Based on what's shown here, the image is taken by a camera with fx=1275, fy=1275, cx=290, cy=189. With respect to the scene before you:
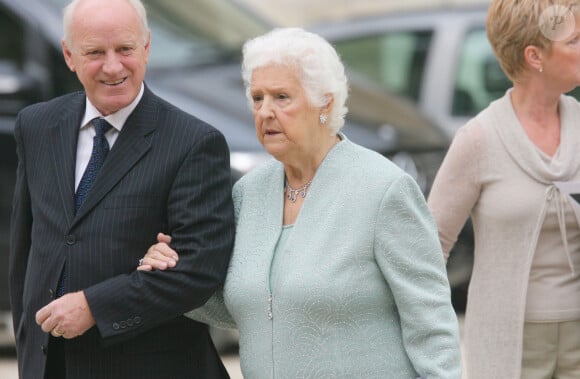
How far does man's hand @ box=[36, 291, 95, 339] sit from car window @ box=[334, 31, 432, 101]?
539 cm

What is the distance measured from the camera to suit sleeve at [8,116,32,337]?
3.48m

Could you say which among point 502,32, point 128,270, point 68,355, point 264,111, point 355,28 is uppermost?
point 355,28

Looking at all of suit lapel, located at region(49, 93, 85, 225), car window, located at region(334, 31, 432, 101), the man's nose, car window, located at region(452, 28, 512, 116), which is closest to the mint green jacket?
suit lapel, located at region(49, 93, 85, 225)

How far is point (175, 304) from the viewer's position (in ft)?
10.5

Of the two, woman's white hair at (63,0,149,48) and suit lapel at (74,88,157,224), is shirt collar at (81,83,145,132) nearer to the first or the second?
suit lapel at (74,88,157,224)

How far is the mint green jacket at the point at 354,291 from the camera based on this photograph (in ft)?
10.3

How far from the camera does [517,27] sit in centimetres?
360

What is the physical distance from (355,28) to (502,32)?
17.2ft

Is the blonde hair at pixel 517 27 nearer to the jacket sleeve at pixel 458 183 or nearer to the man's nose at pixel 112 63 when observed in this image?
the jacket sleeve at pixel 458 183

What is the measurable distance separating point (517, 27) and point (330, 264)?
96cm

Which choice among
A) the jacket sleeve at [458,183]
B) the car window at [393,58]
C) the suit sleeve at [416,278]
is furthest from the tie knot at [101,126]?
the car window at [393,58]

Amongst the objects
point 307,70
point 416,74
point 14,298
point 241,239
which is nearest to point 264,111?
point 307,70

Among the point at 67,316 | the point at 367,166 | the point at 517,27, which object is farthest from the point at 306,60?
the point at 67,316

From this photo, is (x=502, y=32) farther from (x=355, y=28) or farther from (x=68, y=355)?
(x=355, y=28)
